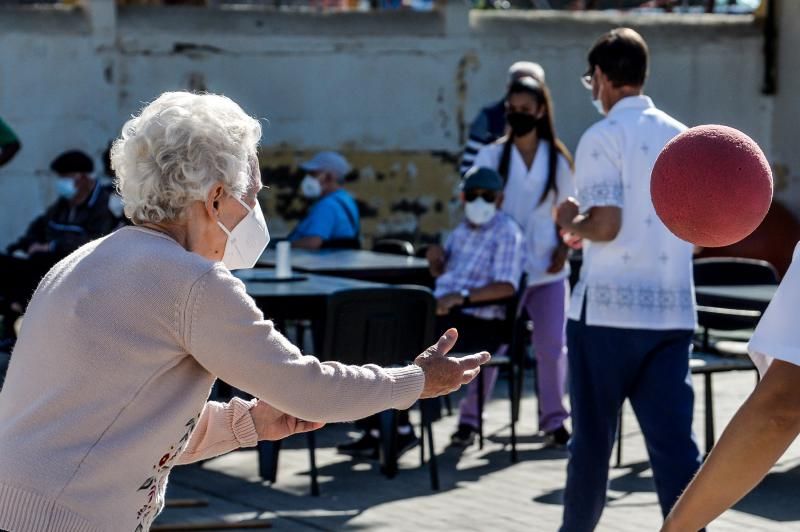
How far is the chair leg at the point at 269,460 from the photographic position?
7109 millimetres

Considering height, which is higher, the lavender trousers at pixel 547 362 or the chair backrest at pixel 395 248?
the chair backrest at pixel 395 248

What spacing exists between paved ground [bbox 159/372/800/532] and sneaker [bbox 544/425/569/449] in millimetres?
60

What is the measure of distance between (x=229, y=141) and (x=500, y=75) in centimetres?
1175

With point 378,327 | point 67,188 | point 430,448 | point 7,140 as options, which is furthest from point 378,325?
point 7,140

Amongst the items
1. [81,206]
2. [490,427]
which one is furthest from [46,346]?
[81,206]

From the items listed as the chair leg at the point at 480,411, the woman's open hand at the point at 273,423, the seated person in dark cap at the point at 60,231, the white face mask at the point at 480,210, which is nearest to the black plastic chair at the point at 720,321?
the chair leg at the point at 480,411

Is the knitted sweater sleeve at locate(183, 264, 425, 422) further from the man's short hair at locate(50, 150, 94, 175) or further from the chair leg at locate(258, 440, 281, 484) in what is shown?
A: the man's short hair at locate(50, 150, 94, 175)

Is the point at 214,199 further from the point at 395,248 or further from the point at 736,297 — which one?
the point at 395,248

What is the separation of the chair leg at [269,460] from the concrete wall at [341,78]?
647 centimetres

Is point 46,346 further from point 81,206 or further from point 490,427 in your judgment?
point 81,206

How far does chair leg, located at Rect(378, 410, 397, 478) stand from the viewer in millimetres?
7227

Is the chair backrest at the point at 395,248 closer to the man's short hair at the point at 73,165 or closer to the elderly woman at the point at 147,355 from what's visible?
the man's short hair at the point at 73,165

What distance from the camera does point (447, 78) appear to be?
14.4 m

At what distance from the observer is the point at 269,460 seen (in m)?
7.17
